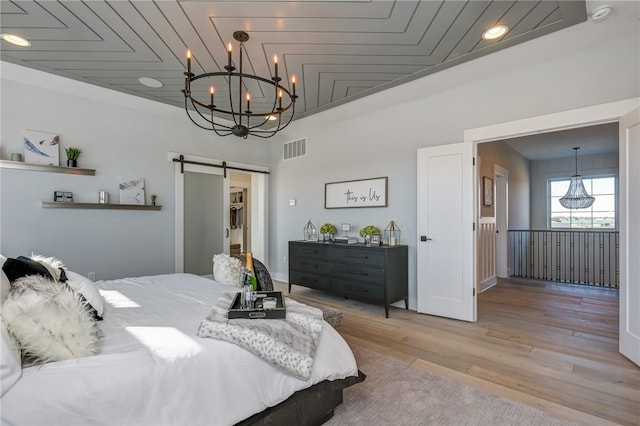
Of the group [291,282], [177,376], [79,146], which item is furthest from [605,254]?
[79,146]

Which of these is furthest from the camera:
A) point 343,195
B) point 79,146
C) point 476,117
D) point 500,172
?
point 500,172

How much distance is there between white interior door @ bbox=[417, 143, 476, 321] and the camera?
138 inches

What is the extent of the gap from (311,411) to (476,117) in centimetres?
340

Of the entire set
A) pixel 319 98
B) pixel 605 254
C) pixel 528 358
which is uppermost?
pixel 319 98

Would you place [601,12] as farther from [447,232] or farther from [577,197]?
[577,197]

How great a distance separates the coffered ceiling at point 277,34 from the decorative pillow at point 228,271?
1.97 meters

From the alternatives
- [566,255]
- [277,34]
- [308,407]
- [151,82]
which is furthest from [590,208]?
[151,82]

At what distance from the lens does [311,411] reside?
166 cm

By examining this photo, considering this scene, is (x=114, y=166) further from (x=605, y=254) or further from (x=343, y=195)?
(x=605, y=254)

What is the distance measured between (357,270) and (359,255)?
20 centimetres

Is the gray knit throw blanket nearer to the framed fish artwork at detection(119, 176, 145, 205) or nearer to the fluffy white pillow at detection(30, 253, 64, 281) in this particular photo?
the fluffy white pillow at detection(30, 253, 64, 281)

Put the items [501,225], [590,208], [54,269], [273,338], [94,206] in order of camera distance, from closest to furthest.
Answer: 1. [273,338]
2. [54,269]
3. [94,206]
4. [501,225]
5. [590,208]

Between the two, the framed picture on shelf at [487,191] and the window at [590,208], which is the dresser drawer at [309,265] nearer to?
the framed picture on shelf at [487,191]

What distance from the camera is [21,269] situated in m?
1.75
